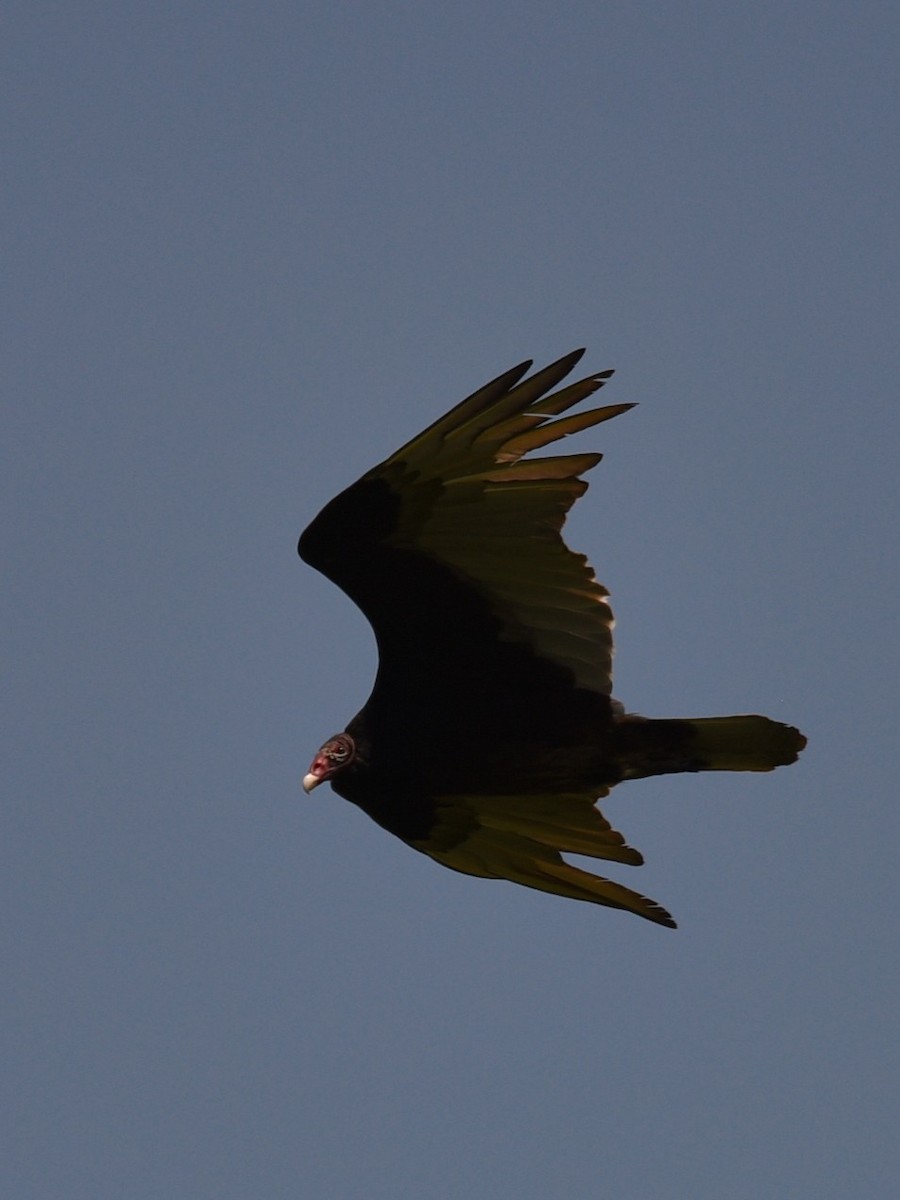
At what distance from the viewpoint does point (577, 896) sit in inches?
353

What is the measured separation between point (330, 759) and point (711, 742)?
150 centimetres

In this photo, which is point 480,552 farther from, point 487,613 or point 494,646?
point 494,646

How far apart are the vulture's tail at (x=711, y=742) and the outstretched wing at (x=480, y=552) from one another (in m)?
0.24

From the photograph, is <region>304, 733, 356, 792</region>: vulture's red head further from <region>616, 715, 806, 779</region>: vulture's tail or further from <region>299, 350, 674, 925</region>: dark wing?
<region>616, 715, 806, 779</region>: vulture's tail

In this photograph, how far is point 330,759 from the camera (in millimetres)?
8648

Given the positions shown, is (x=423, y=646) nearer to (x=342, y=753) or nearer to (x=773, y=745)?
(x=342, y=753)

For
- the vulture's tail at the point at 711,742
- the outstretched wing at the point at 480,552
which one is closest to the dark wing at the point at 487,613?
the outstretched wing at the point at 480,552

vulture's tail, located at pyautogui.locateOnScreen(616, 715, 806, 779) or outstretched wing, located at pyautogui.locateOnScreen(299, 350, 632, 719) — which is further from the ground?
outstretched wing, located at pyautogui.locateOnScreen(299, 350, 632, 719)

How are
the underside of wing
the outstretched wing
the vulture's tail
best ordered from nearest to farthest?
the outstretched wing, the vulture's tail, the underside of wing

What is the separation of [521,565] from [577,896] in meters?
1.50

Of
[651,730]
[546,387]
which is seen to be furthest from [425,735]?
[546,387]

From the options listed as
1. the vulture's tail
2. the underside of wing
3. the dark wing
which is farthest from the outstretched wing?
the underside of wing

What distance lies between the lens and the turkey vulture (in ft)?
27.0

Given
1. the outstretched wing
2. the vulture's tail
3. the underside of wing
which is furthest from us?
the underside of wing
